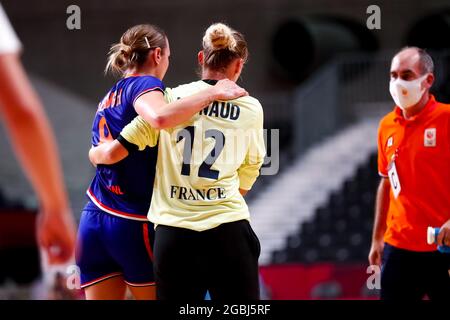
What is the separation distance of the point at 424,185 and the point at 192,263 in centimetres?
139

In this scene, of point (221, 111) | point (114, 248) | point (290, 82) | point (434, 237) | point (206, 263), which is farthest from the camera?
point (290, 82)

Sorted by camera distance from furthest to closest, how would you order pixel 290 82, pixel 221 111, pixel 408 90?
pixel 290 82 → pixel 408 90 → pixel 221 111

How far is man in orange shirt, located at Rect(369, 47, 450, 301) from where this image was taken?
A: 4.40 m

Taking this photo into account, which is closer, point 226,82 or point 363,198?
point 226,82

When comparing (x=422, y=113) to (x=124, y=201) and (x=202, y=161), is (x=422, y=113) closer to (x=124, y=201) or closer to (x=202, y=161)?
(x=202, y=161)

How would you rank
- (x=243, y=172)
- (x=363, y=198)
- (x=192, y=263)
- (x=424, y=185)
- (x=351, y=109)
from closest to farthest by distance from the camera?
(x=192, y=263) → (x=243, y=172) → (x=424, y=185) → (x=363, y=198) → (x=351, y=109)

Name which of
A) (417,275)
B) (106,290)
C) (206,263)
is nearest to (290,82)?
(417,275)

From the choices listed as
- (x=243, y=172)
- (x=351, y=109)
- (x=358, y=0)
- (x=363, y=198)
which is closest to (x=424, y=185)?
(x=243, y=172)

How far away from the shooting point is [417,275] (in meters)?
4.40

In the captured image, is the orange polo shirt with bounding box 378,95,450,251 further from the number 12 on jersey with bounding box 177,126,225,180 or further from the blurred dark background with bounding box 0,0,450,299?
the blurred dark background with bounding box 0,0,450,299

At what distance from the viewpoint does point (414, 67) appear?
4574mm

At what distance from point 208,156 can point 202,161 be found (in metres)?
0.03
